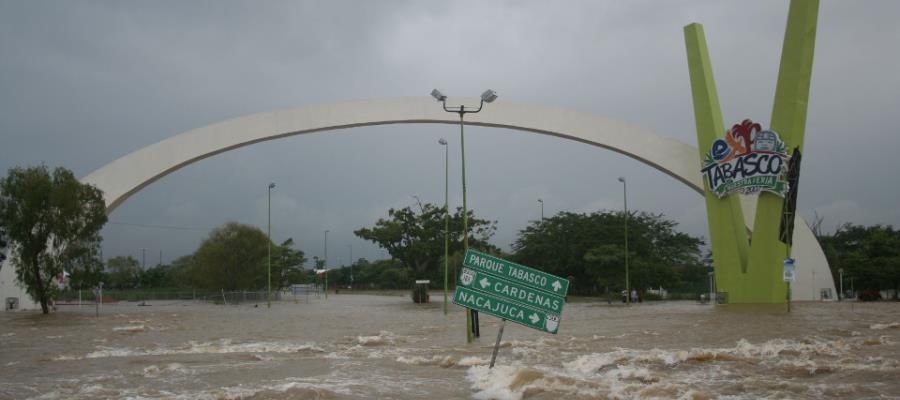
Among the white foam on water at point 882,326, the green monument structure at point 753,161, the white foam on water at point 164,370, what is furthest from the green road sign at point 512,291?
the green monument structure at point 753,161

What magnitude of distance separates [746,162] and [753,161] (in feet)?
1.42

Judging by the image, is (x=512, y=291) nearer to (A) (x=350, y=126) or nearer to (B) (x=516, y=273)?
(B) (x=516, y=273)

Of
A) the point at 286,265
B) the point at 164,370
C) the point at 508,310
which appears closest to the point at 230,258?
the point at 286,265

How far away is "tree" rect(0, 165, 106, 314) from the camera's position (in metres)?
29.1

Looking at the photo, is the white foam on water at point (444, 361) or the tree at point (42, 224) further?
the tree at point (42, 224)

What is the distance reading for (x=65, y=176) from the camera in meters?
30.2

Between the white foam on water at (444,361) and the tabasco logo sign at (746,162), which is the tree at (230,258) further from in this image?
the white foam on water at (444,361)

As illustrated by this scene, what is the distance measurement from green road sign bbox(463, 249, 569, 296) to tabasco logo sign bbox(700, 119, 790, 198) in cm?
2123

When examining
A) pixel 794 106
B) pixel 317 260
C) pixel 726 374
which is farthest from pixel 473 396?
pixel 317 260

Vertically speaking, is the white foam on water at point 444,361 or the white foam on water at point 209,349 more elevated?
the white foam on water at point 444,361

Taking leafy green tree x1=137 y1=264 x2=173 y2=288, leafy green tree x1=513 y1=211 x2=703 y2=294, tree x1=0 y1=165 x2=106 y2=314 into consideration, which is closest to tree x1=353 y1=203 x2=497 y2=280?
leafy green tree x1=513 y1=211 x2=703 y2=294

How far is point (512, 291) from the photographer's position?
8078mm

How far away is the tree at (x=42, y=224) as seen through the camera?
1147 inches

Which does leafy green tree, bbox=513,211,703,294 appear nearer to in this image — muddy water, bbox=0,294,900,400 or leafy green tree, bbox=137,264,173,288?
muddy water, bbox=0,294,900,400
